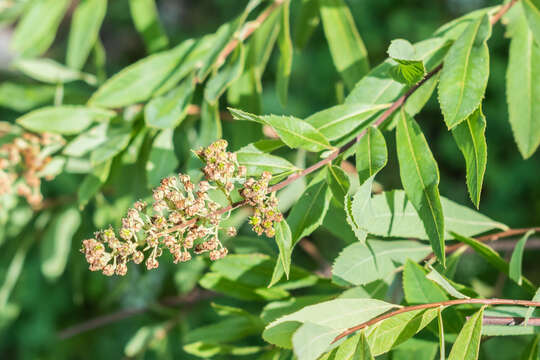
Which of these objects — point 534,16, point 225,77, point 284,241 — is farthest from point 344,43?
point 284,241

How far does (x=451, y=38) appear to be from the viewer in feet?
3.60

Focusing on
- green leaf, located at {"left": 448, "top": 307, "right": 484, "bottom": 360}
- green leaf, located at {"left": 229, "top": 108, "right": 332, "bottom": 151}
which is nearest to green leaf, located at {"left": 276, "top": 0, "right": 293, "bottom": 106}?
green leaf, located at {"left": 229, "top": 108, "right": 332, "bottom": 151}

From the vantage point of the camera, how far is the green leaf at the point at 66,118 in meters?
1.39

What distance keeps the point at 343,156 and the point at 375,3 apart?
238 centimetres

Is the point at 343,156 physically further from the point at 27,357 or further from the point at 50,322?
the point at 27,357

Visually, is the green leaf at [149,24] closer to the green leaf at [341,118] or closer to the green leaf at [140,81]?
the green leaf at [140,81]

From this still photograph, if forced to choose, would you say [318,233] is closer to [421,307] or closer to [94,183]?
[94,183]

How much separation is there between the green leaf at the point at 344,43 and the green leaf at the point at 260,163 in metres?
0.41

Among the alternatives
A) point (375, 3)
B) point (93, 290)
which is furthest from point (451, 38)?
point (375, 3)

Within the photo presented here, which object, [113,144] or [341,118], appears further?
[113,144]

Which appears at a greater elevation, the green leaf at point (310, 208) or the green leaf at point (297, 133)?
the green leaf at point (297, 133)

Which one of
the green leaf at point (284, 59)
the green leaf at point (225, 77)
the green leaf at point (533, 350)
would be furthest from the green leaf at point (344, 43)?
the green leaf at point (533, 350)

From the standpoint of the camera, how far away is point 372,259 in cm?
109

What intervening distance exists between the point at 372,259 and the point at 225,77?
1.78ft
